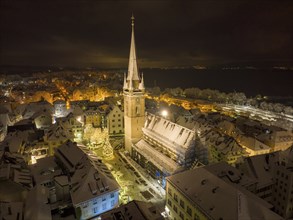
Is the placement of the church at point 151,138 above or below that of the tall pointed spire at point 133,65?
below

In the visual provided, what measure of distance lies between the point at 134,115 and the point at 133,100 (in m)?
4.18

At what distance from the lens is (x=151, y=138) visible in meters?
55.2

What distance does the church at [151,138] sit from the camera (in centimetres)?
4575

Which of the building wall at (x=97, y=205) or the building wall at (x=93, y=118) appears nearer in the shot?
the building wall at (x=97, y=205)

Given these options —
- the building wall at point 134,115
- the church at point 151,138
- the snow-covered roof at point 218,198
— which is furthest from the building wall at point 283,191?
the building wall at point 134,115

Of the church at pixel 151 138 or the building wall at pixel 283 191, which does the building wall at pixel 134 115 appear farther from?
the building wall at pixel 283 191

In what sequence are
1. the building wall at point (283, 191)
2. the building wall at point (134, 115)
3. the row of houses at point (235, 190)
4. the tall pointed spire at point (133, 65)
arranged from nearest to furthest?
the row of houses at point (235, 190), the building wall at point (283, 191), the tall pointed spire at point (133, 65), the building wall at point (134, 115)

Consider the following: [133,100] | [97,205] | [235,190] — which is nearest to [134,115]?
[133,100]

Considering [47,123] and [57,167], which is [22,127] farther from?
[57,167]

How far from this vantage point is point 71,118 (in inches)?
2667

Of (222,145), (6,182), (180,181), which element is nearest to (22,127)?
(6,182)

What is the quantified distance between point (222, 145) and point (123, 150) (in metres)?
27.4

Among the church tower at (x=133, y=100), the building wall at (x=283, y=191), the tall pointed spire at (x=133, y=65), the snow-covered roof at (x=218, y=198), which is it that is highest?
the tall pointed spire at (x=133, y=65)

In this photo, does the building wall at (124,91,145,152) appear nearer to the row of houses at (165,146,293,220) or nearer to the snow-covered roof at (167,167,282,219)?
the row of houses at (165,146,293,220)
